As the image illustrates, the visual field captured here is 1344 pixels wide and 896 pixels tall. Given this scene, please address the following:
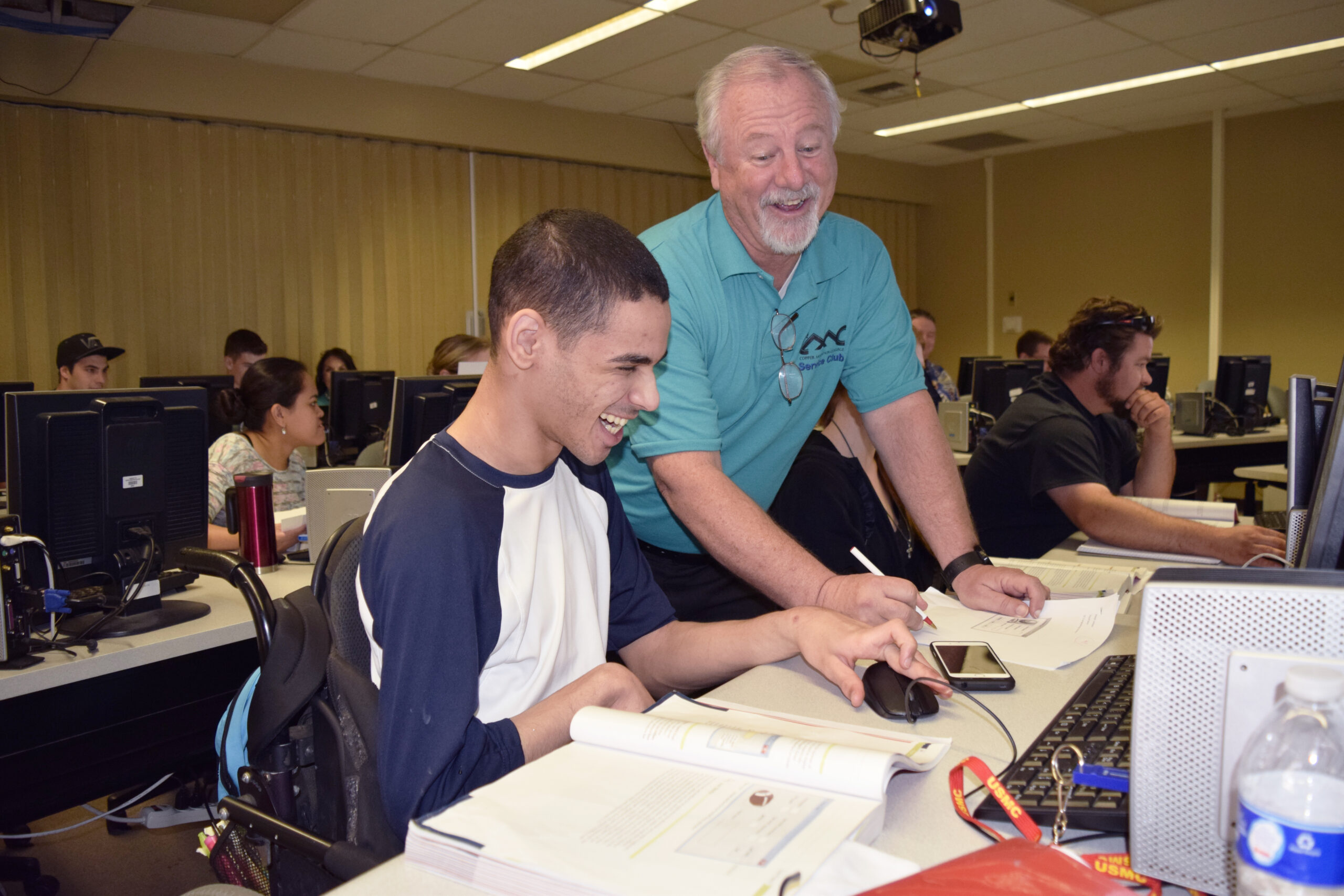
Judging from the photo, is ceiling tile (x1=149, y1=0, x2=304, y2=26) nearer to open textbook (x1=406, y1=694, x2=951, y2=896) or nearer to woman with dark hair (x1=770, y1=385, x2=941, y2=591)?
woman with dark hair (x1=770, y1=385, x2=941, y2=591)

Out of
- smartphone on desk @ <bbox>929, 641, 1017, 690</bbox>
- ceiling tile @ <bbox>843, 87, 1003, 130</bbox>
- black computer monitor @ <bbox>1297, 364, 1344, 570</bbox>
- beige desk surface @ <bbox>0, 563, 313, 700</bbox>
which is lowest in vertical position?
beige desk surface @ <bbox>0, 563, 313, 700</bbox>

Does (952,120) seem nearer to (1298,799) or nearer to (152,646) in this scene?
(152,646)

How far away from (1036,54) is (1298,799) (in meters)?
5.63

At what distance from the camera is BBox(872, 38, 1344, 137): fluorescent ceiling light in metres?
5.57

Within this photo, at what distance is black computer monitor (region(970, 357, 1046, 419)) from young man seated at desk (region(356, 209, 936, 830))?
14.3 ft

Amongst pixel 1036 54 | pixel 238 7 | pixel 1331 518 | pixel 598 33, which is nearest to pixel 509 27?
pixel 598 33

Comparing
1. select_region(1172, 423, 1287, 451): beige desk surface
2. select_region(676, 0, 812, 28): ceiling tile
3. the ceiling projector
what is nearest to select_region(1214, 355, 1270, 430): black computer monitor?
select_region(1172, 423, 1287, 451): beige desk surface

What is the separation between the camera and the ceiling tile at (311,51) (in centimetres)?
489

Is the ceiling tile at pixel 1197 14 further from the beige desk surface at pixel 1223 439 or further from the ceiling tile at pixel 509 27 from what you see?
the ceiling tile at pixel 509 27

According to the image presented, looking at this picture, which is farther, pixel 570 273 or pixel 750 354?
pixel 750 354

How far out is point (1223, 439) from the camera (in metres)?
5.11

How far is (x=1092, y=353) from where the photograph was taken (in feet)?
8.52

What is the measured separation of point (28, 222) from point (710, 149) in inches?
185

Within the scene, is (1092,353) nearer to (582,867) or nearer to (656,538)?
(656,538)
